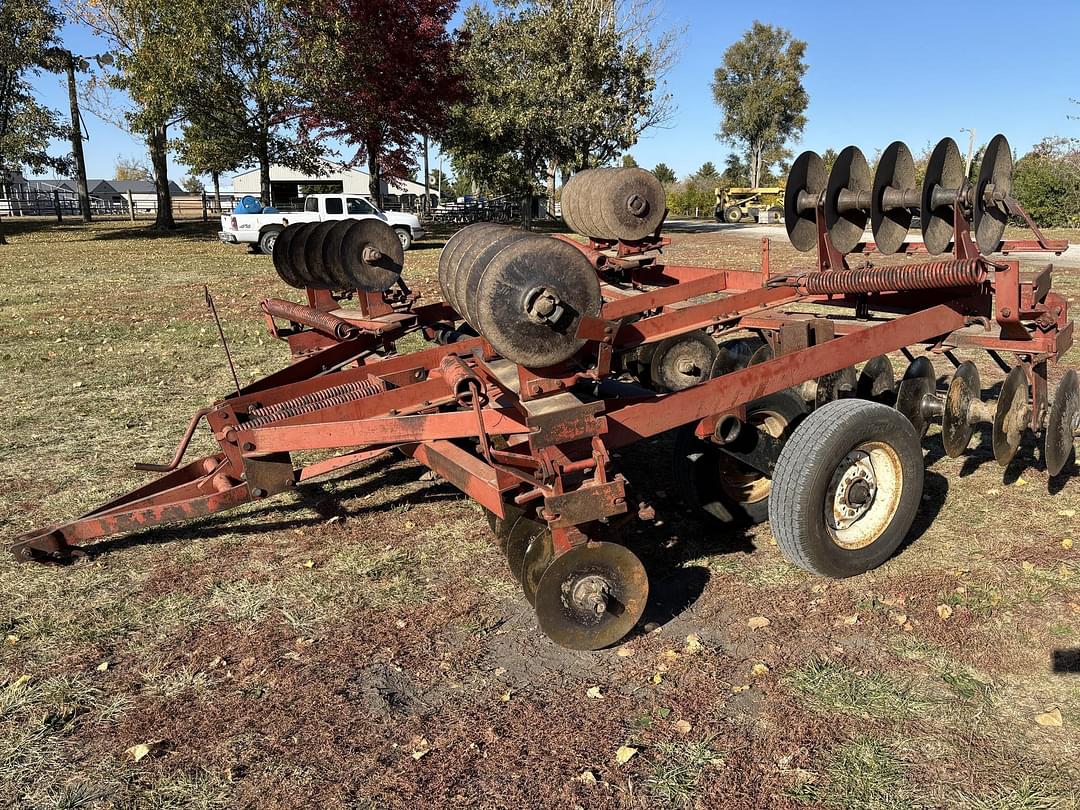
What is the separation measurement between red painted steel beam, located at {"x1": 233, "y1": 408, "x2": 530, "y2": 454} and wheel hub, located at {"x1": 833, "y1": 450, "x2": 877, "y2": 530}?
1611 mm

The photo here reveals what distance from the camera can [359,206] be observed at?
84.5 feet

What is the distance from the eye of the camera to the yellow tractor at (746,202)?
162ft

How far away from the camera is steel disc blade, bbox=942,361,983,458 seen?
4980mm

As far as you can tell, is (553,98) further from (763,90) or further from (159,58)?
(763,90)

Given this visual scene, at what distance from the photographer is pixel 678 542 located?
191 inches

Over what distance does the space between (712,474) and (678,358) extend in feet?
Result: 5.90

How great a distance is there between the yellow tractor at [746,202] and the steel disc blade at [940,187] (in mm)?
45578

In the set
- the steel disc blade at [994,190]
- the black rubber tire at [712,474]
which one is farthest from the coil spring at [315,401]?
the steel disc blade at [994,190]

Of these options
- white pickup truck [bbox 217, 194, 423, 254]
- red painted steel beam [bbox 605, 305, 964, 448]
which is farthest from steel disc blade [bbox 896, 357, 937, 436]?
white pickup truck [bbox 217, 194, 423, 254]

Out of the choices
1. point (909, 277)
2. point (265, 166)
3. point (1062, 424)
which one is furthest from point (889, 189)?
point (265, 166)

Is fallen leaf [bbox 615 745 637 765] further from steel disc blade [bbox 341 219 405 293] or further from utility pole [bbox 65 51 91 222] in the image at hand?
utility pole [bbox 65 51 91 222]

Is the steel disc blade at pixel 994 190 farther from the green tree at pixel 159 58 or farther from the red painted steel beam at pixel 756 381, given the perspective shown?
the green tree at pixel 159 58

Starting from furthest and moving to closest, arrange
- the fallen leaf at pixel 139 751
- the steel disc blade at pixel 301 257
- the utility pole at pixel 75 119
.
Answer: the utility pole at pixel 75 119
the steel disc blade at pixel 301 257
the fallen leaf at pixel 139 751

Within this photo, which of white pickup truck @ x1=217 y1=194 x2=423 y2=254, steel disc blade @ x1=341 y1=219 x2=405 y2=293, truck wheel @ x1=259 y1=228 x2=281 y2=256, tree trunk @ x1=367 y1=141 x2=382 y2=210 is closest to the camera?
steel disc blade @ x1=341 y1=219 x2=405 y2=293
